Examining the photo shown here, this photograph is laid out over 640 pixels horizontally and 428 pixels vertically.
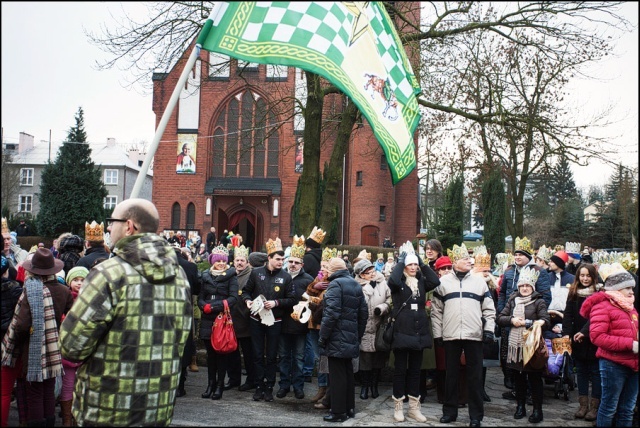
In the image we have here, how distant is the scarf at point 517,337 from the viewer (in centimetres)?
784

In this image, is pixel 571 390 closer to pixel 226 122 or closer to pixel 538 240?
pixel 226 122

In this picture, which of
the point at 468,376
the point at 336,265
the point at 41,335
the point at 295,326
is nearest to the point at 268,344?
the point at 295,326

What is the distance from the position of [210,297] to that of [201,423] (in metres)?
2.15

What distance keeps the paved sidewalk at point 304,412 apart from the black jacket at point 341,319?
33.8 inches

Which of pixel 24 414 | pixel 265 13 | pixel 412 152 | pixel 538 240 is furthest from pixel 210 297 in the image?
pixel 538 240

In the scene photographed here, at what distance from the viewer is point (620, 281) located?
6.91 metres

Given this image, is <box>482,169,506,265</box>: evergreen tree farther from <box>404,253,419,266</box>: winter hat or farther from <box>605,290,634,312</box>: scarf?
<box>605,290,634,312</box>: scarf

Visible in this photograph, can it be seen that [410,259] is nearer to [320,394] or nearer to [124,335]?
[320,394]

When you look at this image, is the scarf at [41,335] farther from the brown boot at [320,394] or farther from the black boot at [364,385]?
the black boot at [364,385]

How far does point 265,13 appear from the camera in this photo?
4.95 m

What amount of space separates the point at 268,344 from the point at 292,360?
51cm

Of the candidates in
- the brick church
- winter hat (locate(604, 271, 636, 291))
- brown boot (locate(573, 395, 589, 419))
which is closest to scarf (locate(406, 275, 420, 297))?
winter hat (locate(604, 271, 636, 291))

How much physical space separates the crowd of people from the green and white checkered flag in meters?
1.87

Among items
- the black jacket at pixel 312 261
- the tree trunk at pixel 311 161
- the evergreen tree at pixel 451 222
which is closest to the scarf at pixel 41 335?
the black jacket at pixel 312 261
